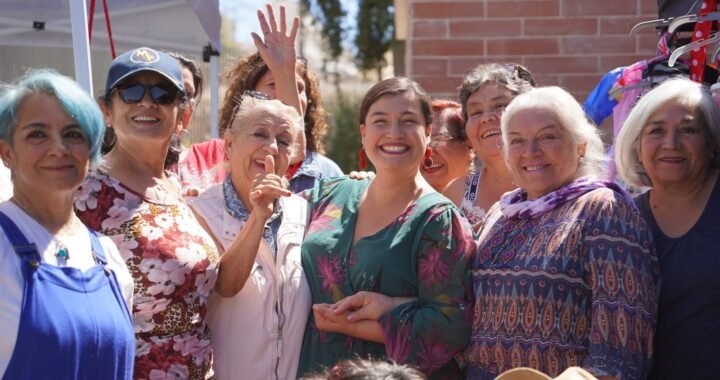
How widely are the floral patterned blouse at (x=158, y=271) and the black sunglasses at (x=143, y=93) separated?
30 centimetres

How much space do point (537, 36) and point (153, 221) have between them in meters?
3.23

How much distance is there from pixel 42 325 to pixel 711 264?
2.09 m

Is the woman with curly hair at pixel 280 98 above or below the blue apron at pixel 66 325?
above

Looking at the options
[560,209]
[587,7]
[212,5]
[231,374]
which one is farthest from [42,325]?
[587,7]

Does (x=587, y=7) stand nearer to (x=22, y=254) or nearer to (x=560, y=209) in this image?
(x=560, y=209)

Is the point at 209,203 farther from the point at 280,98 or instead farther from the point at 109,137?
the point at 280,98

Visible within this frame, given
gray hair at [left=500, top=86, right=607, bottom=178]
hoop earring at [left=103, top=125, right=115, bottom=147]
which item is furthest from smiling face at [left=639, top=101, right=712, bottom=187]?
hoop earring at [left=103, top=125, right=115, bottom=147]

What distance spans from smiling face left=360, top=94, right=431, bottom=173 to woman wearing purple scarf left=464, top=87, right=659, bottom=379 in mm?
346

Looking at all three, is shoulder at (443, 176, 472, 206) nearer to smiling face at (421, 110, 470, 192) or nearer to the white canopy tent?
smiling face at (421, 110, 470, 192)

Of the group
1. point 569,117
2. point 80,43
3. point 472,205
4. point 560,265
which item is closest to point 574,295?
point 560,265

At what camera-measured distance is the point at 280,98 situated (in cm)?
421

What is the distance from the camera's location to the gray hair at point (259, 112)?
3.58m

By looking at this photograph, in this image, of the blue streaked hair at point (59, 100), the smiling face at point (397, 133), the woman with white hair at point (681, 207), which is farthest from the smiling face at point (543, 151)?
the blue streaked hair at point (59, 100)

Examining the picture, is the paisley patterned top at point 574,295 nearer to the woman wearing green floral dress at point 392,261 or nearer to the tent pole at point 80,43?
the woman wearing green floral dress at point 392,261
